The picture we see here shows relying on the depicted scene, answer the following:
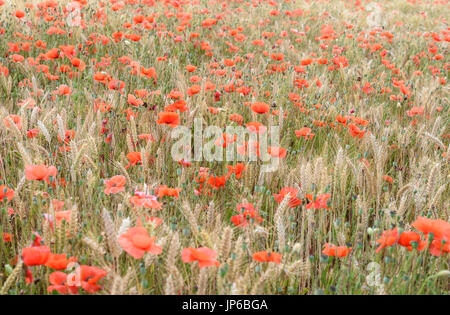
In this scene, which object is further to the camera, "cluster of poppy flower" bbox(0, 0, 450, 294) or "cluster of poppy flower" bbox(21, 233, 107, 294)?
"cluster of poppy flower" bbox(0, 0, 450, 294)

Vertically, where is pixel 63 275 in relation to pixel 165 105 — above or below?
below

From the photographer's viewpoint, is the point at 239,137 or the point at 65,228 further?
the point at 239,137

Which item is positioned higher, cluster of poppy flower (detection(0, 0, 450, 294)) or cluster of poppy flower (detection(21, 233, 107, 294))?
cluster of poppy flower (detection(0, 0, 450, 294))

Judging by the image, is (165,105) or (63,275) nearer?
(63,275)

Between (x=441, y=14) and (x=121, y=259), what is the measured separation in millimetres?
8117

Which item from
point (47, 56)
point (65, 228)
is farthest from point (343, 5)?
point (65, 228)

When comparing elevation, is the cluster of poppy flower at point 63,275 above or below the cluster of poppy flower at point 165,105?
below

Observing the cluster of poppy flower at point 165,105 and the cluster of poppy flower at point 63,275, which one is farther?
the cluster of poppy flower at point 165,105

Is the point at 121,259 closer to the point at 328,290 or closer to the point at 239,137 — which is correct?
the point at 328,290

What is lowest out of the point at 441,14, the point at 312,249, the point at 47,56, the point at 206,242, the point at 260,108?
the point at 312,249

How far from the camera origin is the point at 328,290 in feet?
4.14

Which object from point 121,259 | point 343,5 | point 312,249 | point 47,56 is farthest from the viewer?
point 343,5
